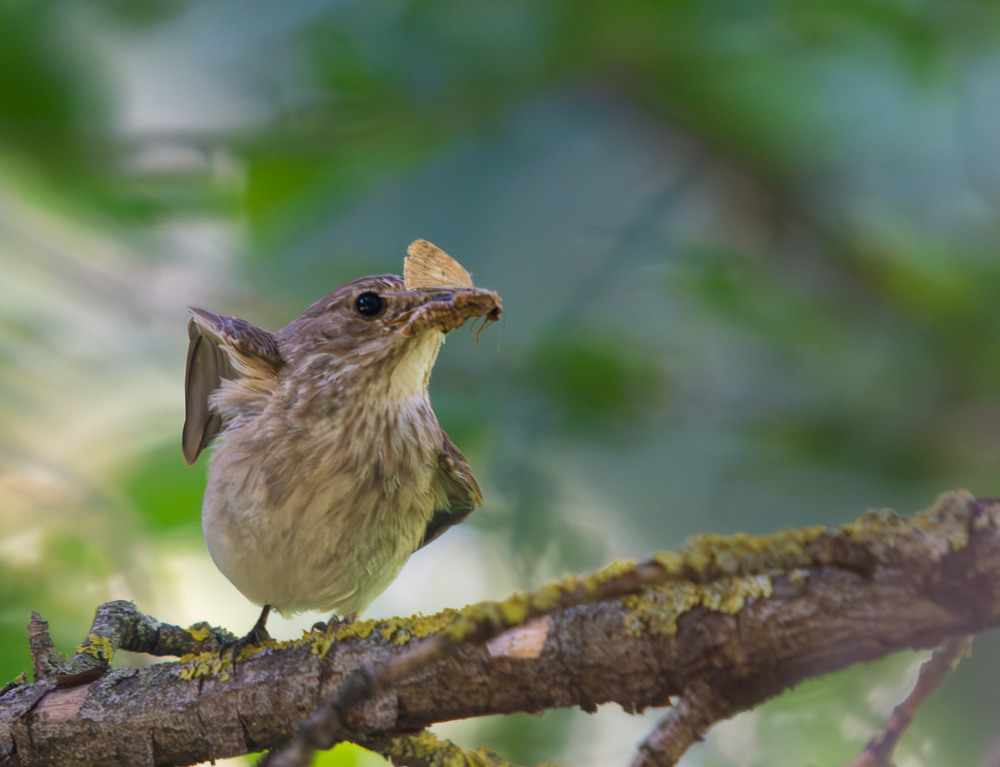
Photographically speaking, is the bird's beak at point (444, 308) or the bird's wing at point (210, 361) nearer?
the bird's beak at point (444, 308)

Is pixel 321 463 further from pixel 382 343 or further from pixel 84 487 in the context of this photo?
pixel 84 487

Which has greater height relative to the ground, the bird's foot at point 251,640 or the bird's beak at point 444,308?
the bird's beak at point 444,308

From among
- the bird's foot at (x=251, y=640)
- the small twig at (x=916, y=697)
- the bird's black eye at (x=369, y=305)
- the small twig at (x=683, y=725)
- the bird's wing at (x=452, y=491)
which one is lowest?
the small twig at (x=916, y=697)

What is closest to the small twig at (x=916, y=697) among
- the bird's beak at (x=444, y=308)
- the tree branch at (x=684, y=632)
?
the tree branch at (x=684, y=632)

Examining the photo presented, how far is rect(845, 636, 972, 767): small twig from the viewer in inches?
26.8

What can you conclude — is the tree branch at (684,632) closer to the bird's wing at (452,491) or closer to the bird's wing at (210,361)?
the bird's wing at (452,491)

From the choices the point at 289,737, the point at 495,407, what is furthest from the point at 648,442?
the point at 289,737

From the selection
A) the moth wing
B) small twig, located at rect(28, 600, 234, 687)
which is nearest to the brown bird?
the moth wing

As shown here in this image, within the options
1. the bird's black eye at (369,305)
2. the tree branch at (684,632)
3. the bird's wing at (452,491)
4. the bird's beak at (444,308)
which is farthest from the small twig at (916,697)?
the bird's black eye at (369,305)

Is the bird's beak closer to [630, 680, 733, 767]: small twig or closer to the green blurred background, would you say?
the green blurred background

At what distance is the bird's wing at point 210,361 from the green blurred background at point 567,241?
0.15m

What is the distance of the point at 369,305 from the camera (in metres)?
1.78

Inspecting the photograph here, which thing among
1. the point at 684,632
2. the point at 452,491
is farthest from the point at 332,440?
the point at 684,632

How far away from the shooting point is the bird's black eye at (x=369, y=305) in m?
1.77
